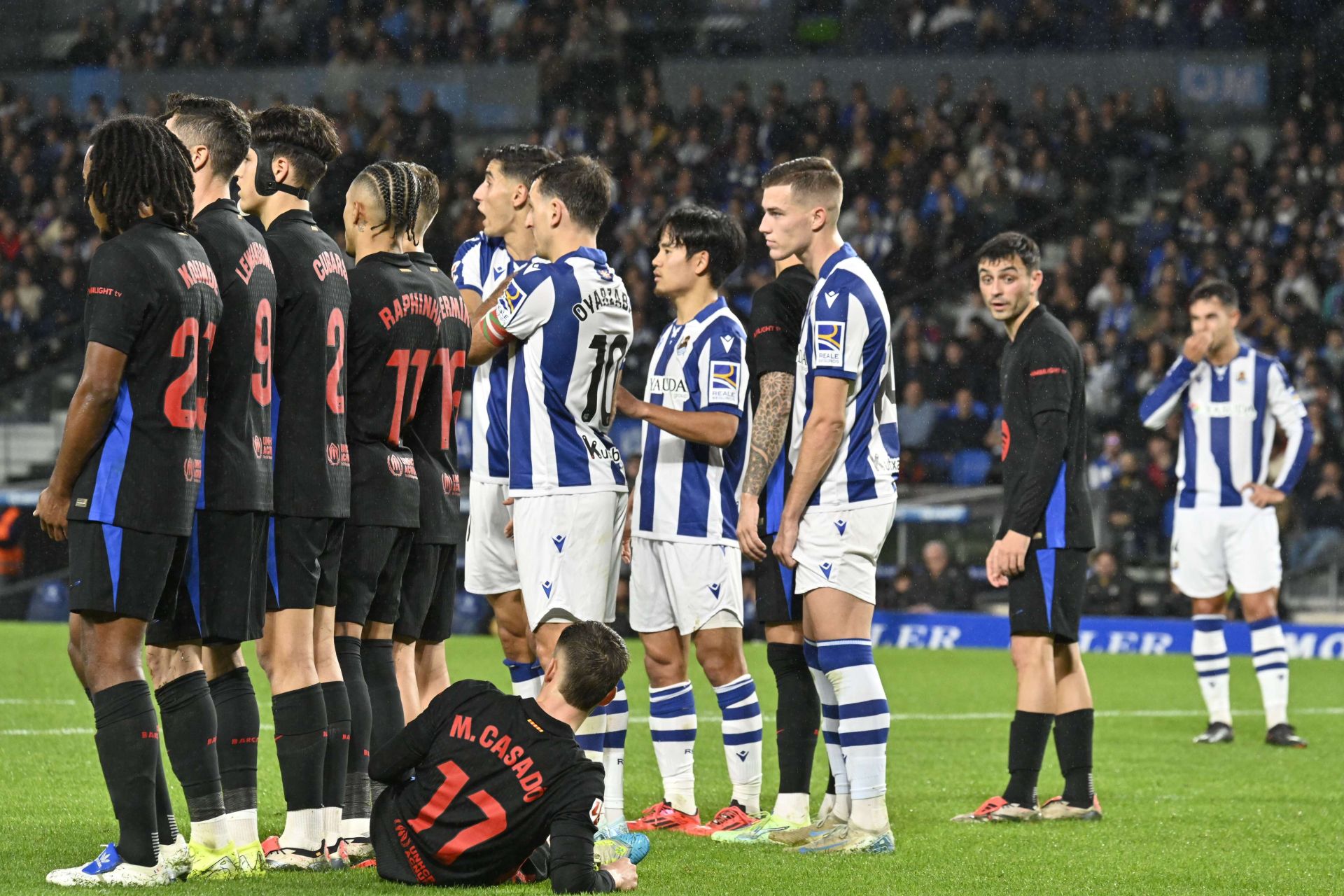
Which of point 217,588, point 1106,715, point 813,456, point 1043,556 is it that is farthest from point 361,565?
point 1106,715

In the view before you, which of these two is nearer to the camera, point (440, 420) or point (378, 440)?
point (378, 440)

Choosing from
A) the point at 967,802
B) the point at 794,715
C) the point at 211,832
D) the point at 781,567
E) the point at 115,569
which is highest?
the point at 115,569

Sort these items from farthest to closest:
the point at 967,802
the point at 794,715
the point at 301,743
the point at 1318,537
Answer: the point at 1318,537
the point at 967,802
the point at 794,715
the point at 301,743

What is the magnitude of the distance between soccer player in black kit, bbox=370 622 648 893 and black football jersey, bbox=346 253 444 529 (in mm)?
941

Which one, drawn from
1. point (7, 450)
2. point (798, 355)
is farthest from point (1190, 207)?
point (798, 355)

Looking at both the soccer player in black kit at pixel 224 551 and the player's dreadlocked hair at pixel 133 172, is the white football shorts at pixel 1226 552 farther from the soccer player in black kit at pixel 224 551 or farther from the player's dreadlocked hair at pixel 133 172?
the player's dreadlocked hair at pixel 133 172

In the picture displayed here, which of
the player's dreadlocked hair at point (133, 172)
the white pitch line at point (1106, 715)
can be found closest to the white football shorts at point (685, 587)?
the player's dreadlocked hair at point (133, 172)

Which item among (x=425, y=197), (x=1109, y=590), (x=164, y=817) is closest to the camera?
(x=164, y=817)

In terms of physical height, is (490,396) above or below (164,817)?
above

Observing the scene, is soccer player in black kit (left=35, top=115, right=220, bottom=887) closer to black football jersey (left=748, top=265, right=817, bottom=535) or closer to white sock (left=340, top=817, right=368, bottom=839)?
white sock (left=340, top=817, right=368, bottom=839)

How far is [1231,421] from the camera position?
10.0m

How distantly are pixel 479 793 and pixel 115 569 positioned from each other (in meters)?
1.23

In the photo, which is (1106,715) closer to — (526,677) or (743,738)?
(743,738)

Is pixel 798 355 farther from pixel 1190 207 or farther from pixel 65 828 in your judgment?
pixel 1190 207
